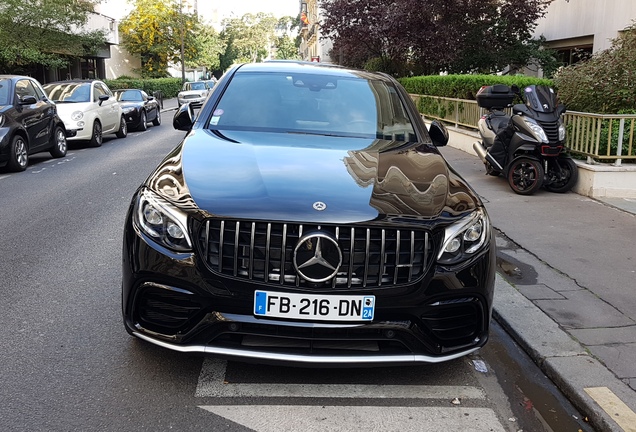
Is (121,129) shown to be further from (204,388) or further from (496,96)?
(204,388)

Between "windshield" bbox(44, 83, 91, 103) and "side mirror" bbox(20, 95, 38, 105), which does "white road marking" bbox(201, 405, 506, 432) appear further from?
"windshield" bbox(44, 83, 91, 103)

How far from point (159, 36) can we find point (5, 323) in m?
46.8

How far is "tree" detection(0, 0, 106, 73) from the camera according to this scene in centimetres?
2247

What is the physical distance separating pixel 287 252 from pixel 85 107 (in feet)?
45.5

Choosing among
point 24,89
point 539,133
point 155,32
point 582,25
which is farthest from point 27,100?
point 155,32

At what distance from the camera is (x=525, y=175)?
28.3 feet

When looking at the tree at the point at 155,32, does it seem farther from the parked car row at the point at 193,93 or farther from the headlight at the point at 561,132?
the headlight at the point at 561,132

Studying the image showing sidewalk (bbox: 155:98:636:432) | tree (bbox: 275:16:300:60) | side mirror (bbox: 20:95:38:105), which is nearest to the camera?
sidewalk (bbox: 155:98:636:432)

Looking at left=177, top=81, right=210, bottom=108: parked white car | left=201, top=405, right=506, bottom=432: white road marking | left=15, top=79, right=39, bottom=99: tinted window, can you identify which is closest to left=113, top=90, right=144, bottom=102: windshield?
left=177, top=81, right=210, bottom=108: parked white car

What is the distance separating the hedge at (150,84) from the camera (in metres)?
36.2

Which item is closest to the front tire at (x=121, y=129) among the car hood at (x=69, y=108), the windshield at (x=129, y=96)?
the car hood at (x=69, y=108)

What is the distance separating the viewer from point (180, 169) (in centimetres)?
362

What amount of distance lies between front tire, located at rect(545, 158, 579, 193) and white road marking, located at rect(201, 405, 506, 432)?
6.20 meters

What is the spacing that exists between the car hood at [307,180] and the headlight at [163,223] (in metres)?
0.07
